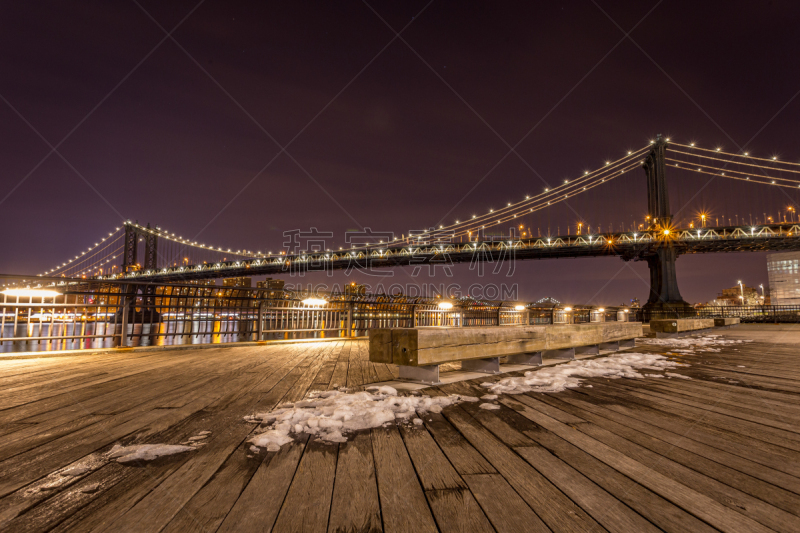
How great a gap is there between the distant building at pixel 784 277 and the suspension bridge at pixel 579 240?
91748 mm

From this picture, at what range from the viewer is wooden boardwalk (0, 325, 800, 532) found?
1.21 meters

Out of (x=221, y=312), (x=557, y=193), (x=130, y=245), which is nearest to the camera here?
(x=221, y=312)

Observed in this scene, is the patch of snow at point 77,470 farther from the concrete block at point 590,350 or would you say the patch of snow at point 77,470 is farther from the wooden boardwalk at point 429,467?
the concrete block at point 590,350

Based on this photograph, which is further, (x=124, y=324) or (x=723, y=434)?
(x=124, y=324)

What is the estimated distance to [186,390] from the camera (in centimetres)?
323

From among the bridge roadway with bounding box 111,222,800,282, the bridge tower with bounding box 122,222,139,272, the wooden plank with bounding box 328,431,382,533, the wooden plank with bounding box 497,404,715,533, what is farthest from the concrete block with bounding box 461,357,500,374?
the bridge tower with bounding box 122,222,139,272

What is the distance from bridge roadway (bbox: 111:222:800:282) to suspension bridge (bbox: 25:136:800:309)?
11cm

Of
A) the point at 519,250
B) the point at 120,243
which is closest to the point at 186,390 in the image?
the point at 519,250

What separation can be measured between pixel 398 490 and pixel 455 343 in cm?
206

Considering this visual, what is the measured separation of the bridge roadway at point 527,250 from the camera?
37.5 m

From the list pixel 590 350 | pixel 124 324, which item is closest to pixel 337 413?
pixel 590 350

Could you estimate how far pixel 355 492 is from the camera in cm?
141

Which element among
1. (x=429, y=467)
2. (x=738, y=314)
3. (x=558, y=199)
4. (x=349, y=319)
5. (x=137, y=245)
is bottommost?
(x=738, y=314)

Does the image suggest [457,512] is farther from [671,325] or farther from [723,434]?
[671,325]
